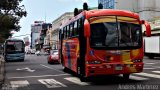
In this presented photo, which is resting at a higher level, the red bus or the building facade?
the building facade

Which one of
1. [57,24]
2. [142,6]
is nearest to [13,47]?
[142,6]

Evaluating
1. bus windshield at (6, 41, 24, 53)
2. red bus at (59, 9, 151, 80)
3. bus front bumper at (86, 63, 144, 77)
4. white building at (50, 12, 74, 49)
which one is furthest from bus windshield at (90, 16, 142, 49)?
white building at (50, 12, 74, 49)

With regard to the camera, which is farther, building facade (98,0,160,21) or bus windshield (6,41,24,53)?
building facade (98,0,160,21)

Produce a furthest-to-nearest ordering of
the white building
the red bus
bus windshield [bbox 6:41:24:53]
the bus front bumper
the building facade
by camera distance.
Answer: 1. the white building
2. the building facade
3. bus windshield [bbox 6:41:24:53]
4. the red bus
5. the bus front bumper

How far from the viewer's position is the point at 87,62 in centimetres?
1596

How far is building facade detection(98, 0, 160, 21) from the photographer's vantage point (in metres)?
90.5

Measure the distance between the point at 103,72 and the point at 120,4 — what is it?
Result: 79.9 m

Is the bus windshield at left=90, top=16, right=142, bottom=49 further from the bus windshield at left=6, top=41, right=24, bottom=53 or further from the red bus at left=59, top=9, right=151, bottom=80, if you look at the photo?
the bus windshield at left=6, top=41, right=24, bottom=53

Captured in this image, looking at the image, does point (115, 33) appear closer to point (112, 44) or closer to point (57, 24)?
point (112, 44)

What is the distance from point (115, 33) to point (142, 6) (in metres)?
76.7

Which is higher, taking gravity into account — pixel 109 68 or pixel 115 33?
pixel 115 33

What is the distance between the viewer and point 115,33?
1608 centimetres

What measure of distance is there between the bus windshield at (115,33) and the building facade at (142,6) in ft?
240

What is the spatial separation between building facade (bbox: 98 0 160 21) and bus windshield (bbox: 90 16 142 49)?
7311cm
